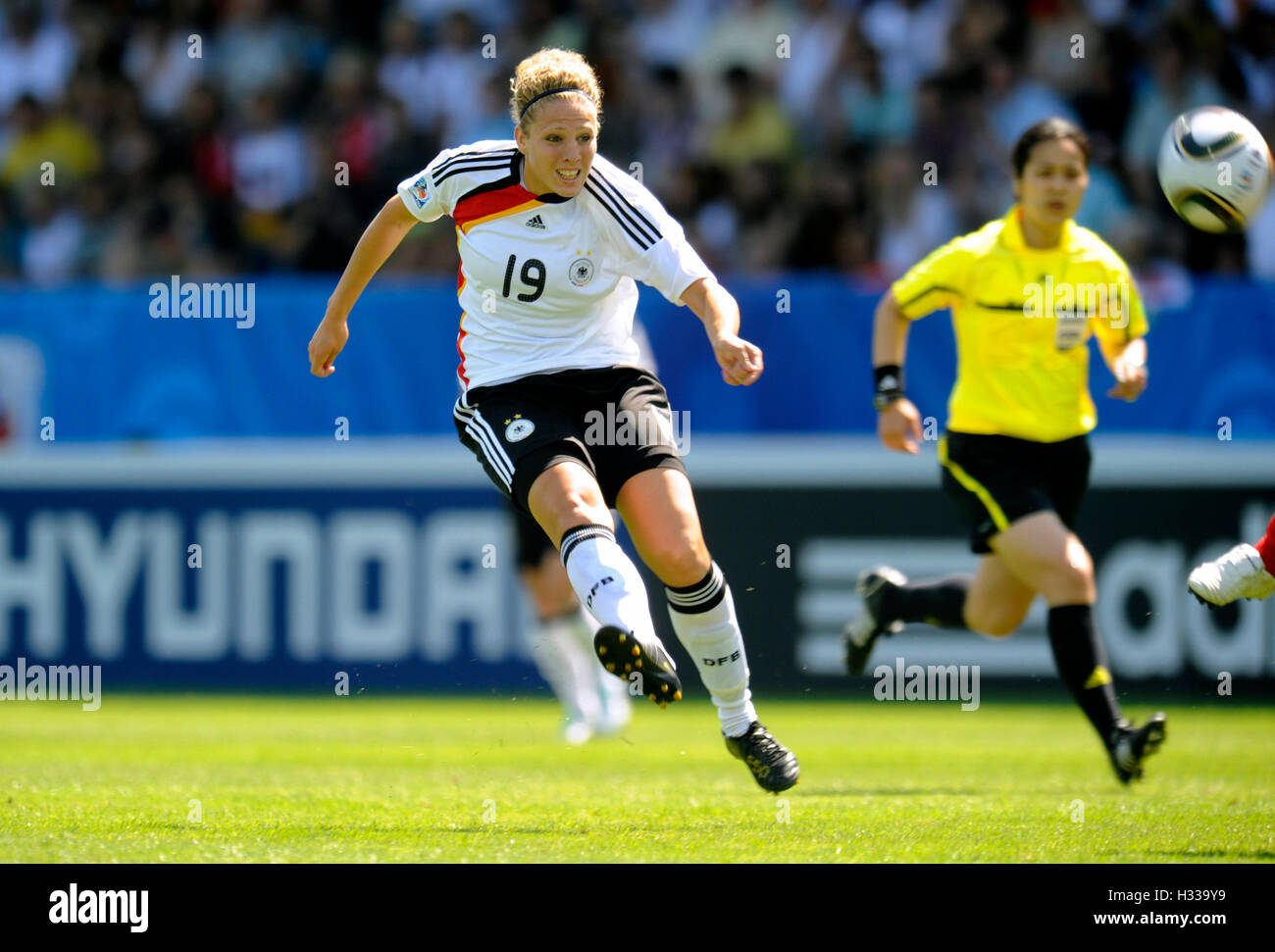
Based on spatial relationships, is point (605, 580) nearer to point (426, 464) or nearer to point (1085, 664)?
point (1085, 664)

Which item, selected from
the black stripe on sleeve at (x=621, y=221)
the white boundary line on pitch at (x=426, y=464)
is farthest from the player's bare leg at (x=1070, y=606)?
the white boundary line on pitch at (x=426, y=464)

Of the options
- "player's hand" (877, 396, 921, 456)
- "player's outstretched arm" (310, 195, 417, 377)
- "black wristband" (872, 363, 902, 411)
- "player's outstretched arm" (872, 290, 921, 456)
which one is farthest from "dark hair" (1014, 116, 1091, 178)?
"player's outstretched arm" (310, 195, 417, 377)

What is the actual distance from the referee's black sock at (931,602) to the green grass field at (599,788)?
67cm

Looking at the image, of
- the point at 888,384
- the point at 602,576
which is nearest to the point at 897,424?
the point at 888,384

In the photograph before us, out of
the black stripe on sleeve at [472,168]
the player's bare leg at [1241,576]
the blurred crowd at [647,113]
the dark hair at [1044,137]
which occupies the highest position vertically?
the blurred crowd at [647,113]

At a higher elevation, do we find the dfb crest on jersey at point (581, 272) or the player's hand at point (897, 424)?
the dfb crest on jersey at point (581, 272)

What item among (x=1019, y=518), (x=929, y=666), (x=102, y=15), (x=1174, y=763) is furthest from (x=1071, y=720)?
(x=102, y=15)

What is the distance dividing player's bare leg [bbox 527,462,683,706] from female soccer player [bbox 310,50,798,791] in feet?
0.04

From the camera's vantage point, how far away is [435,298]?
12.0 m

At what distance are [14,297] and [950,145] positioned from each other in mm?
6518

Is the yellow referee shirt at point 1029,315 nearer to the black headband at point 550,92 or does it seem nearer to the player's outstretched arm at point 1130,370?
the player's outstretched arm at point 1130,370

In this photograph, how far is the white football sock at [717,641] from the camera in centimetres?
604

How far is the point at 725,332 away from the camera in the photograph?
5762mm

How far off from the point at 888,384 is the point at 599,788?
6.72 feet
